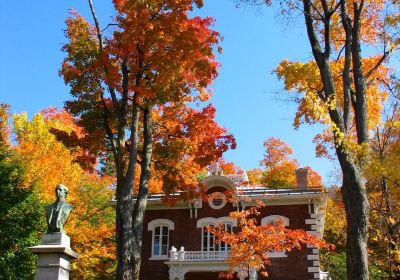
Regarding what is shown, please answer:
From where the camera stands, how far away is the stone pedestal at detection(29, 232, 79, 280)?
33.5 ft

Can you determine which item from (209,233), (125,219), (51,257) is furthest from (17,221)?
(51,257)

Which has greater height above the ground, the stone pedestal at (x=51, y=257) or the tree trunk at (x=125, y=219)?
the tree trunk at (x=125, y=219)

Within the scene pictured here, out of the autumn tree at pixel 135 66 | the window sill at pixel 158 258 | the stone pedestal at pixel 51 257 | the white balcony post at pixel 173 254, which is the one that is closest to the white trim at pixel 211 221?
the white balcony post at pixel 173 254

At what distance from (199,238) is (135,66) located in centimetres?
1203

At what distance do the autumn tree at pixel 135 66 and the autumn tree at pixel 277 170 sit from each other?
89.8ft

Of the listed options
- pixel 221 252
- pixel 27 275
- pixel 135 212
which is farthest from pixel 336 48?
pixel 27 275

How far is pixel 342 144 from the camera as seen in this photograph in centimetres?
910

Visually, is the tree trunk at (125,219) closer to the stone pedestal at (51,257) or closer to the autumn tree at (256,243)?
the stone pedestal at (51,257)

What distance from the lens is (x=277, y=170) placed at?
1774 inches

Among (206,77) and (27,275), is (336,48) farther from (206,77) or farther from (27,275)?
(27,275)

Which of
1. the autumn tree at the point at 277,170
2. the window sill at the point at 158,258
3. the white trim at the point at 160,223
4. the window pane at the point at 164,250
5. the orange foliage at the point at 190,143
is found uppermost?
the autumn tree at the point at 277,170

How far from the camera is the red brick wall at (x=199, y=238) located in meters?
22.9

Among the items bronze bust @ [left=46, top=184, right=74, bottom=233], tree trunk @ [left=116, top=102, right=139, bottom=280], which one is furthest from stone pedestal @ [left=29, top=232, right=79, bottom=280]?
tree trunk @ [left=116, top=102, right=139, bottom=280]

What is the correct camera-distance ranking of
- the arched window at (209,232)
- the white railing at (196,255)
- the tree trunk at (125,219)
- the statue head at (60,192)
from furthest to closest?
the arched window at (209,232) → the white railing at (196,255) → the tree trunk at (125,219) → the statue head at (60,192)
